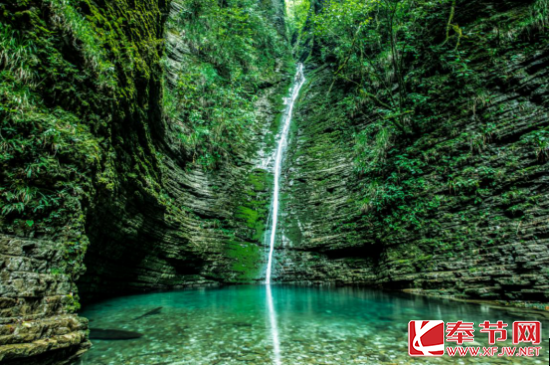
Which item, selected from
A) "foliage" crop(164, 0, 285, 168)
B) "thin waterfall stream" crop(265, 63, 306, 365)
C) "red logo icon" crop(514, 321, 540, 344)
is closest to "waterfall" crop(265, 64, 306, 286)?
"thin waterfall stream" crop(265, 63, 306, 365)

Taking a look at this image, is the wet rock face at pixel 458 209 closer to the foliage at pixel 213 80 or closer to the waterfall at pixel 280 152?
the waterfall at pixel 280 152

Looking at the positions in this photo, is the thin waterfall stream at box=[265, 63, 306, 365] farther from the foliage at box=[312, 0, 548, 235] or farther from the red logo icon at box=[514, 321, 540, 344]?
the foliage at box=[312, 0, 548, 235]

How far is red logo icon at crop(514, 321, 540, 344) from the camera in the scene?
358 centimetres

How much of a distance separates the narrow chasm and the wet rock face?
0.14 feet

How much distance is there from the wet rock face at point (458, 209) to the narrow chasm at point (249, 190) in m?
0.04

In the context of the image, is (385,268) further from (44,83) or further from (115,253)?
(44,83)

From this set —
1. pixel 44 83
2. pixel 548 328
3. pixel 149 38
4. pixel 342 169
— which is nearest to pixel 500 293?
pixel 548 328

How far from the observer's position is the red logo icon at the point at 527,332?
358 cm

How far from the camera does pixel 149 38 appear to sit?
6750 millimetres

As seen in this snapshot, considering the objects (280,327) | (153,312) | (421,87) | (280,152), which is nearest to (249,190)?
(280,152)

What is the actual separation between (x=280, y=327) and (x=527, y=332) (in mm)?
3471

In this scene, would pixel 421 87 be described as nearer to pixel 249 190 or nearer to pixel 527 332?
pixel 249 190

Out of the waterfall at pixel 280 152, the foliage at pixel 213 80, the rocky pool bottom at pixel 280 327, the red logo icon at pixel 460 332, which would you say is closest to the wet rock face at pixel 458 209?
the waterfall at pixel 280 152

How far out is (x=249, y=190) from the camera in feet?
39.6
